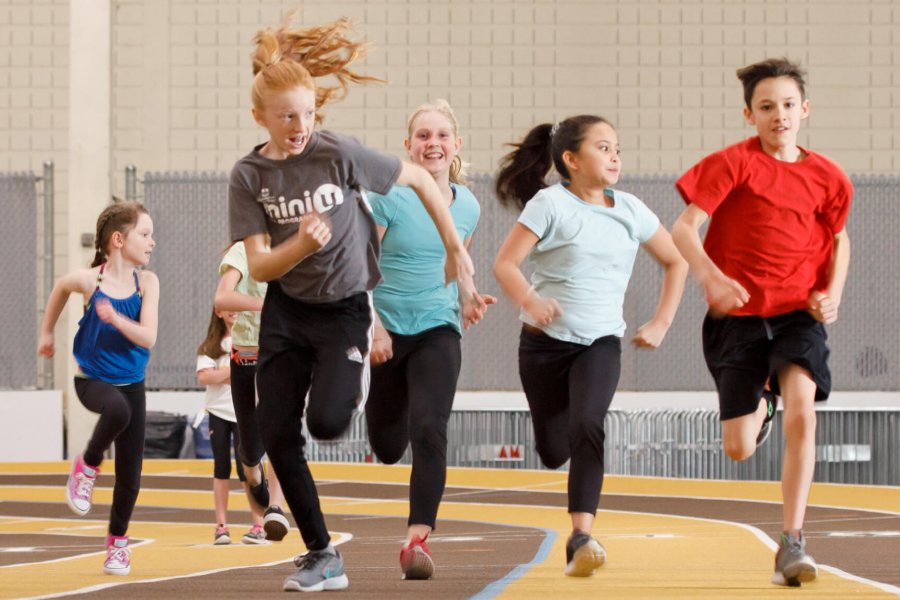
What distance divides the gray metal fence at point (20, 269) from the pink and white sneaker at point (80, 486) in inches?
411

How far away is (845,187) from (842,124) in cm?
1343

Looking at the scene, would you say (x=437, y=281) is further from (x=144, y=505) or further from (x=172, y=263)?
(x=172, y=263)

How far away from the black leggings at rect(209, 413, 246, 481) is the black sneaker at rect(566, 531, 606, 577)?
3.24 meters

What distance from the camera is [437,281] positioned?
566 cm

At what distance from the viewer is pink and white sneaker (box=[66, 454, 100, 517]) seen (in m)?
6.30

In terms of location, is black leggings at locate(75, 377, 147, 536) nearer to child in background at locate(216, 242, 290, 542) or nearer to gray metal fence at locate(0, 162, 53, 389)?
child in background at locate(216, 242, 290, 542)

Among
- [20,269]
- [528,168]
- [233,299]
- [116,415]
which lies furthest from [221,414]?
[20,269]

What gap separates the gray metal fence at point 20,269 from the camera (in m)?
16.4

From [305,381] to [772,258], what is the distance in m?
1.61

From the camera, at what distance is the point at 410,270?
18.7ft

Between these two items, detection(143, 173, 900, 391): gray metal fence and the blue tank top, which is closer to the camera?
the blue tank top

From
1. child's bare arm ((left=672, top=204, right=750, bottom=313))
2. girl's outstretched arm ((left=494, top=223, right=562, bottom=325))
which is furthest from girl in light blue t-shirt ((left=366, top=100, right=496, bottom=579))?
child's bare arm ((left=672, top=204, right=750, bottom=313))

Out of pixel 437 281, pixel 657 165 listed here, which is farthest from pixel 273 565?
pixel 657 165

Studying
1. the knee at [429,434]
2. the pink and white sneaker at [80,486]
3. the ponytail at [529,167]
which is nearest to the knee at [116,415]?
the pink and white sneaker at [80,486]
